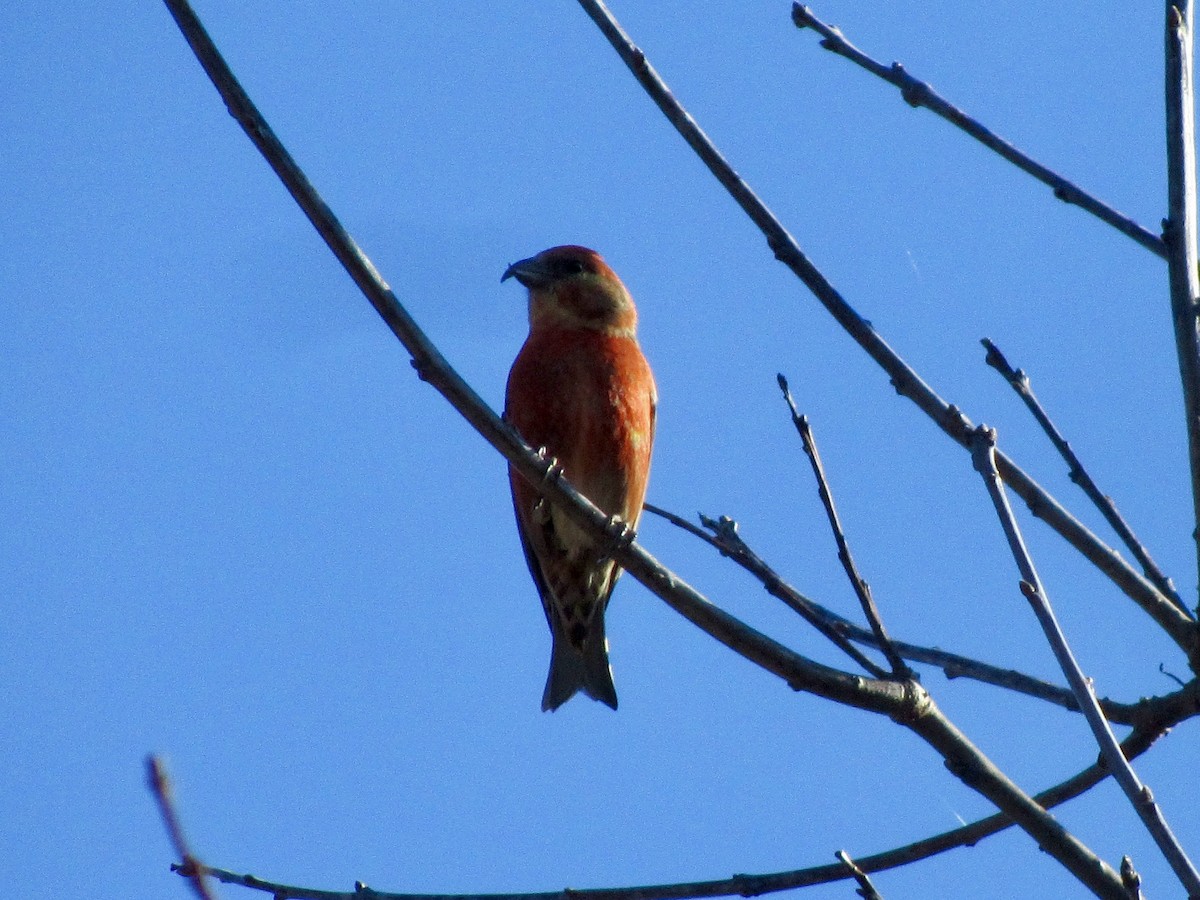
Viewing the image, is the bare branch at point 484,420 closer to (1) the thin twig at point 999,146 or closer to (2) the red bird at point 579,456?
(1) the thin twig at point 999,146

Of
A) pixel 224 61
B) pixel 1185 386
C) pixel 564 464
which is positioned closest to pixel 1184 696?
pixel 1185 386

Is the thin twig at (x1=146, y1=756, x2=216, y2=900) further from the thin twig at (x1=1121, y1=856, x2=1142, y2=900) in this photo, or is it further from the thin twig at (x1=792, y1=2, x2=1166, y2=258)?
the thin twig at (x1=792, y1=2, x2=1166, y2=258)

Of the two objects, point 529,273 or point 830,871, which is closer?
point 830,871

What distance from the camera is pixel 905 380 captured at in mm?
2980

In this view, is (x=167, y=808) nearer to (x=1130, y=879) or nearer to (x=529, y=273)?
(x=1130, y=879)

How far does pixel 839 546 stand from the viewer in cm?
302

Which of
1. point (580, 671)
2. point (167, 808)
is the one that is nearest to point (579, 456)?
point (580, 671)

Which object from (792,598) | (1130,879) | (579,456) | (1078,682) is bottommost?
(1130,879)

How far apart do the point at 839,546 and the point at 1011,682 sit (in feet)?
2.04

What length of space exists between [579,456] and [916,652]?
115 inches

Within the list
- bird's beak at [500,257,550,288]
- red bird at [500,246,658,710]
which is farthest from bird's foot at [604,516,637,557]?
bird's beak at [500,257,550,288]

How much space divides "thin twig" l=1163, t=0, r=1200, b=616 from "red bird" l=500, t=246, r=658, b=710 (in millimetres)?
3299

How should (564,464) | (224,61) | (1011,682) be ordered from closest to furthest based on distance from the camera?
(224,61), (1011,682), (564,464)

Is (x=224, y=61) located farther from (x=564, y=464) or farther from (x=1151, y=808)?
(x=564, y=464)
